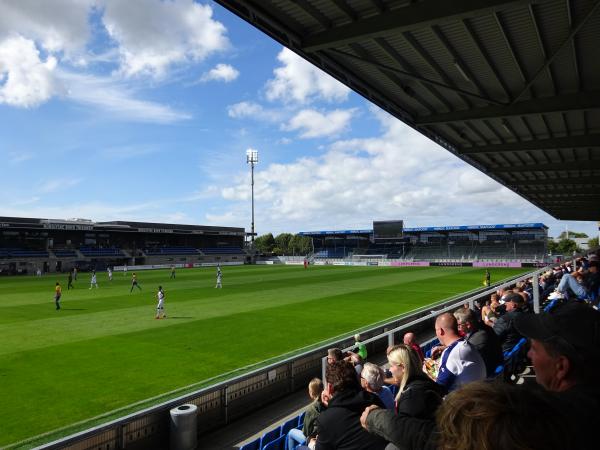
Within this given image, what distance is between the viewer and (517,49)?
8.87m

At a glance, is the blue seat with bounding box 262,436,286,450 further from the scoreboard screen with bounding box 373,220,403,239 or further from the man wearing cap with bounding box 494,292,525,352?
the scoreboard screen with bounding box 373,220,403,239

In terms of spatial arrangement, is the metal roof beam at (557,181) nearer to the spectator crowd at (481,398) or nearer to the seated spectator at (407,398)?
the spectator crowd at (481,398)

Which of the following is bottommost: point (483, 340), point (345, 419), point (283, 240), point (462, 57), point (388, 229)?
point (345, 419)

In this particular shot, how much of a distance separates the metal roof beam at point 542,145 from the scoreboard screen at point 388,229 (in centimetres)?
5948

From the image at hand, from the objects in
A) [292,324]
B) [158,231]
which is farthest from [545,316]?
[158,231]

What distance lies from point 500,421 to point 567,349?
1.21 meters

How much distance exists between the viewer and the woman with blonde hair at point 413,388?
8.68 feet

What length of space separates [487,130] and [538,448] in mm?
15509

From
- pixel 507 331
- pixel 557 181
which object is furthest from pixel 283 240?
pixel 507 331

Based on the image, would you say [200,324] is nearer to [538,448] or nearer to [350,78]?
[350,78]

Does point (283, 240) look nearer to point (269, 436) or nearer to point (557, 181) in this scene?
point (557, 181)

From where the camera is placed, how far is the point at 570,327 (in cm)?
212

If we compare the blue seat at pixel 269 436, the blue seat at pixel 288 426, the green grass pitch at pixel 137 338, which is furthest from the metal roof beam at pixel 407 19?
the green grass pitch at pixel 137 338

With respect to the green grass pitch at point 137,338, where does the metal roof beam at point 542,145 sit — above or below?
above
